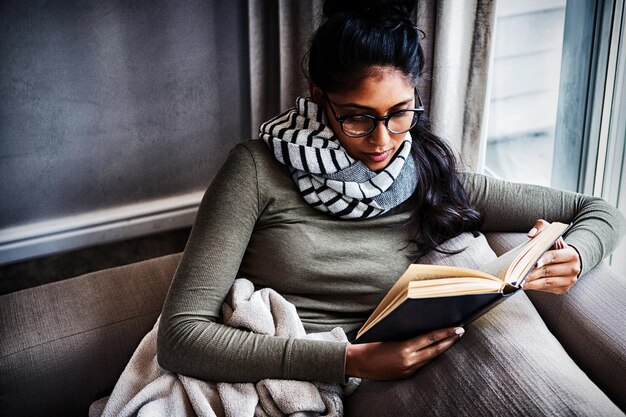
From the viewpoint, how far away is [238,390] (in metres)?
1.11

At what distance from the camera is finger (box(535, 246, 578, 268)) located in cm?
121

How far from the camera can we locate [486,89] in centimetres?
168

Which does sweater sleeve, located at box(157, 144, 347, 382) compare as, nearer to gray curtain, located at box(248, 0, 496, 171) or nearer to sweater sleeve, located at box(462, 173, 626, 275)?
sweater sleeve, located at box(462, 173, 626, 275)

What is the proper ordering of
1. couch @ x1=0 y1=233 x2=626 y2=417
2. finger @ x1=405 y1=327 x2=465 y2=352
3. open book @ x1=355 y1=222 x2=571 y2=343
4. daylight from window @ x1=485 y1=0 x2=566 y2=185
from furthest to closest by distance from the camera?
daylight from window @ x1=485 y1=0 x2=566 y2=185, couch @ x1=0 y1=233 x2=626 y2=417, finger @ x1=405 y1=327 x2=465 y2=352, open book @ x1=355 y1=222 x2=571 y2=343

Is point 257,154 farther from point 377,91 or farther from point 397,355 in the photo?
point 397,355

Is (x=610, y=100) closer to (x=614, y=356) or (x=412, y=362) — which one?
(x=614, y=356)

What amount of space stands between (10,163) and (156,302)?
35.0 inches

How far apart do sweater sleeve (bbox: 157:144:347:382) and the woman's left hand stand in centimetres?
40

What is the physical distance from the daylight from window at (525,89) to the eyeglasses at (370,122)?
0.81 m

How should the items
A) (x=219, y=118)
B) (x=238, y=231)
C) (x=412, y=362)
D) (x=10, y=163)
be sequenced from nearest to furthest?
(x=412, y=362) < (x=238, y=231) < (x=10, y=163) < (x=219, y=118)

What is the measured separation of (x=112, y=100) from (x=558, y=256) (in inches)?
55.2

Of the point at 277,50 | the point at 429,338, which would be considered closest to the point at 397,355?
the point at 429,338

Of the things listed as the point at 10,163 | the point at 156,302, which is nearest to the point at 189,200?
the point at 10,163

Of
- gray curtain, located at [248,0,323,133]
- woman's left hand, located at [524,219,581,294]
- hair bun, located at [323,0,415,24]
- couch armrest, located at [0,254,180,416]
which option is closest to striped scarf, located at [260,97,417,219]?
hair bun, located at [323,0,415,24]
